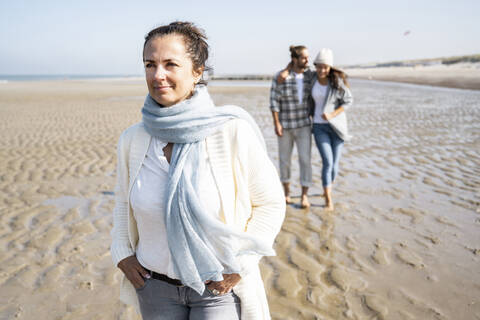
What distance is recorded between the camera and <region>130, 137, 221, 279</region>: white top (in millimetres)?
1531

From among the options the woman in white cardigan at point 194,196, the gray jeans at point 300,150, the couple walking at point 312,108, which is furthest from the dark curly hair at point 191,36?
the gray jeans at point 300,150

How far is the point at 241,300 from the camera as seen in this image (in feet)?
5.27

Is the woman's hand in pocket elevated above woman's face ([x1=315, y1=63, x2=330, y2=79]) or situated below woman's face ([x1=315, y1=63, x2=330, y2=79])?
below

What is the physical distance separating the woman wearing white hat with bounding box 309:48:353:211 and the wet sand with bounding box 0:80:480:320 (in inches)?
29.4

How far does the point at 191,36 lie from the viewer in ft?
5.27

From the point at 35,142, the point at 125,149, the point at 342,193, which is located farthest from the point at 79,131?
the point at 125,149

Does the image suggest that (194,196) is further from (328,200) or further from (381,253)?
(328,200)

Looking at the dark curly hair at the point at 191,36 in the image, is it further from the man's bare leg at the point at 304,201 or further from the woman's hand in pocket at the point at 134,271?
the man's bare leg at the point at 304,201

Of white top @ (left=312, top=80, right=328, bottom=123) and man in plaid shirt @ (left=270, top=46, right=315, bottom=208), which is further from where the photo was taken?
man in plaid shirt @ (left=270, top=46, right=315, bottom=208)

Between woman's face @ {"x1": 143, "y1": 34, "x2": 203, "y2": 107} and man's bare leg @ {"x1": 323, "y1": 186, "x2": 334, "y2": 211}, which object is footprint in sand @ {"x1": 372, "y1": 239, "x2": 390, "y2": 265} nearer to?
man's bare leg @ {"x1": 323, "y1": 186, "x2": 334, "y2": 211}

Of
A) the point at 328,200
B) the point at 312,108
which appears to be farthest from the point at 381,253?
the point at 312,108

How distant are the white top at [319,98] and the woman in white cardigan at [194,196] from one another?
357cm

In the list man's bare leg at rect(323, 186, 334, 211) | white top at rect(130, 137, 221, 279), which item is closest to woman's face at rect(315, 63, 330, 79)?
man's bare leg at rect(323, 186, 334, 211)

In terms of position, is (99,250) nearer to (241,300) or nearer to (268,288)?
(268,288)
